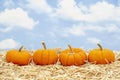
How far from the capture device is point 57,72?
5.44 meters

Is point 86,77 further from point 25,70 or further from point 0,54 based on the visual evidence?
point 0,54

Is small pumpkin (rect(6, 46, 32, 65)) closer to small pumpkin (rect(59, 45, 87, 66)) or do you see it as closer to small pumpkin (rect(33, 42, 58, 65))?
small pumpkin (rect(33, 42, 58, 65))

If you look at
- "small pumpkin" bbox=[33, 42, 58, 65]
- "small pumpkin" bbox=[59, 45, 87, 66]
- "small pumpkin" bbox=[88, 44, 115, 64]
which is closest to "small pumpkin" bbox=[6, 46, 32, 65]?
"small pumpkin" bbox=[33, 42, 58, 65]

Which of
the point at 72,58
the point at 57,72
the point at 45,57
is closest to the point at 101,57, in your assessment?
the point at 72,58

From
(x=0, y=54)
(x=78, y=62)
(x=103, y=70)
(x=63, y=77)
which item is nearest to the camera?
(x=63, y=77)

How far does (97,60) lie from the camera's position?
247 inches

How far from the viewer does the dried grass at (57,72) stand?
508 cm

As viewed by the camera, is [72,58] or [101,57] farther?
[101,57]

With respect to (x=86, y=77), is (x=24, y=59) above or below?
above

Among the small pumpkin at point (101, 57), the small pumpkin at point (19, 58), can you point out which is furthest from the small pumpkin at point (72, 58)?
the small pumpkin at point (19, 58)

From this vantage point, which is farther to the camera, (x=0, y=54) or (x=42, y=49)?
(x=0, y=54)

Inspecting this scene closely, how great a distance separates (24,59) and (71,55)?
725mm

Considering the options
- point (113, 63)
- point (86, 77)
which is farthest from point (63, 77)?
point (113, 63)

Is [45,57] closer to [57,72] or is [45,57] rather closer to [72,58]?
[72,58]
